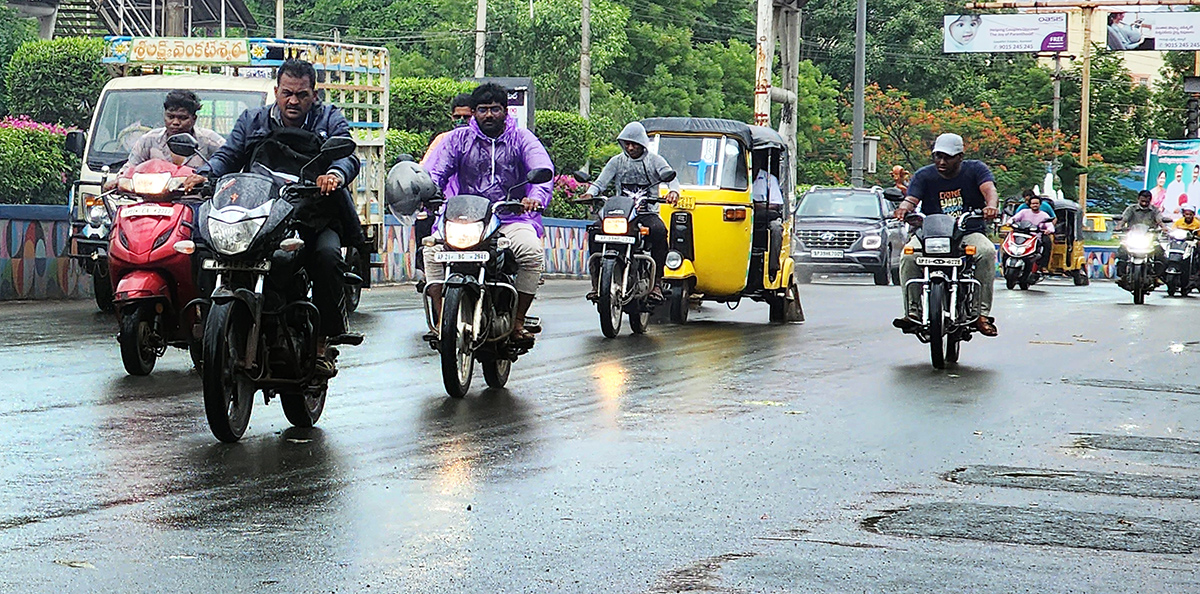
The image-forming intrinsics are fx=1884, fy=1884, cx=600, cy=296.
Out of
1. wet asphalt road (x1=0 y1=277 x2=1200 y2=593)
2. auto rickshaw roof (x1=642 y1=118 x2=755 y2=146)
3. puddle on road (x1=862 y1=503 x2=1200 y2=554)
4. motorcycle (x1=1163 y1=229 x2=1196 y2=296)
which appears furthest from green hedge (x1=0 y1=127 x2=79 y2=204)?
puddle on road (x1=862 y1=503 x2=1200 y2=554)

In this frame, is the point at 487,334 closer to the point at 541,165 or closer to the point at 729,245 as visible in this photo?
the point at 541,165

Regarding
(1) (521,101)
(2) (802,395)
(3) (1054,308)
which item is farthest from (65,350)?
(1) (521,101)

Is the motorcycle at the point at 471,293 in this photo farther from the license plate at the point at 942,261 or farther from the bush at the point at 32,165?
the bush at the point at 32,165

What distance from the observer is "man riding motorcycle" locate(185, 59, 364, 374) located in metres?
8.33

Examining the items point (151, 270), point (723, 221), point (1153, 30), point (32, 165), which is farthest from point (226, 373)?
point (1153, 30)

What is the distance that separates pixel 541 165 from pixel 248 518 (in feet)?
16.7

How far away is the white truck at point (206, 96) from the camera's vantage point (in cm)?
1747

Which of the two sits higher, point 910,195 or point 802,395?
point 910,195

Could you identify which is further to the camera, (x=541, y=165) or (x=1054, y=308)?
(x=1054, y=308)

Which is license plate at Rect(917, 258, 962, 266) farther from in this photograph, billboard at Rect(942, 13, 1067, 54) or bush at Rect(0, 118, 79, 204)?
billboard at Rect(942, 13, 1067, 54)

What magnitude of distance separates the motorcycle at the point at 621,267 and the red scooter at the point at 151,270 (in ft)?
14.9

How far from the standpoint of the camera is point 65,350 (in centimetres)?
1242

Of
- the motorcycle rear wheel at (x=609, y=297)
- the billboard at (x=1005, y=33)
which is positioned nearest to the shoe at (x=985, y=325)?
the motorcycle rear wheel at (x=609, y=297)

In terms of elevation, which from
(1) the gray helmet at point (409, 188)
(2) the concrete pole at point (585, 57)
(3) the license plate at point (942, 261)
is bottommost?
(3) the license plate at point (942, 261)
